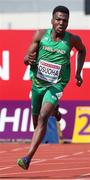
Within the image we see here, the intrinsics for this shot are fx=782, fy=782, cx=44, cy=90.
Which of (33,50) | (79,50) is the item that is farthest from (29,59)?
(79,50)

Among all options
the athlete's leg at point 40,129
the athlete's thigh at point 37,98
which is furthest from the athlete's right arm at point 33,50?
the athlete's leg at point 40,129

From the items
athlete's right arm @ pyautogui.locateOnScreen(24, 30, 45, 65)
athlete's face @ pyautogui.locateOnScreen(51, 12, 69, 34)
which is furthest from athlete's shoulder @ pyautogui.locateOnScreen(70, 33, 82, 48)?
athlete's right arm @ pyautogui.locateOnScreen(24, 30, 45, 65)

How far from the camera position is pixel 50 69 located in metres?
9.09

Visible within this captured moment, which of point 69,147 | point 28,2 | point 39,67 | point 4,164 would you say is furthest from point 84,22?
point 39,67

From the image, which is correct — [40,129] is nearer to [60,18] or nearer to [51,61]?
[51,61]

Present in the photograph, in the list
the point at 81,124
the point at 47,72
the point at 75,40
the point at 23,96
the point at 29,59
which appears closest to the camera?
the point at 29,59

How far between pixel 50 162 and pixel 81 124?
595 centimetres

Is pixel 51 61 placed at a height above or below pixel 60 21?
below

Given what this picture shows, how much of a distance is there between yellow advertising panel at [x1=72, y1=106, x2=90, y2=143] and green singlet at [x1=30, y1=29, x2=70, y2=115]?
8.50 metres

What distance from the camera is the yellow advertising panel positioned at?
1769 centimetres

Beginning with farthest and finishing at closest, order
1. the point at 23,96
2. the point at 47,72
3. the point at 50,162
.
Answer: the point at 23,96, the point at 50,162, the point at 47,72

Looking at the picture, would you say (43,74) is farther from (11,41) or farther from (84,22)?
(84,22)

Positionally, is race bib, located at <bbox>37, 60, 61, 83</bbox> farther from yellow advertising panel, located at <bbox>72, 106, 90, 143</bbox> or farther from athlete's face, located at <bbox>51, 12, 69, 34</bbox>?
yellow advertising panel, located at <bbox>72, 106, 90, 143</bbox>

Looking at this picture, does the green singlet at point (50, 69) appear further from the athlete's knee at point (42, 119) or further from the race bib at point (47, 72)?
the athlete's knee at point (42, 119)
